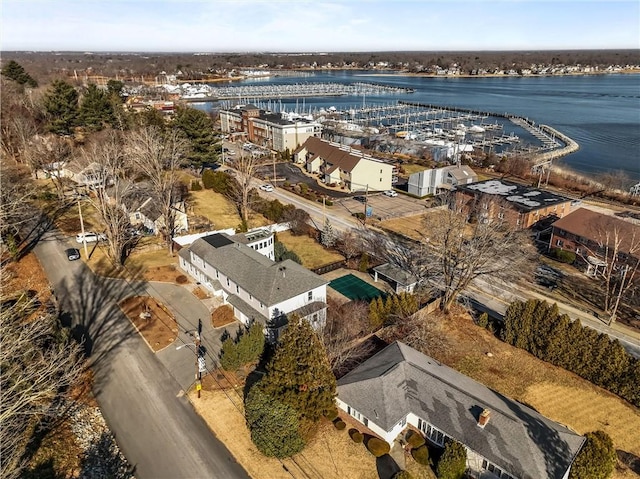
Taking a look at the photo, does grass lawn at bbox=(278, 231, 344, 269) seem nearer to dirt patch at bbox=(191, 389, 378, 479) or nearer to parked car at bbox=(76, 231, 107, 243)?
dirt patch at bbox=(191, 389, 378, 479)

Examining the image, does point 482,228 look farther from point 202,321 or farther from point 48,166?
point 48,166

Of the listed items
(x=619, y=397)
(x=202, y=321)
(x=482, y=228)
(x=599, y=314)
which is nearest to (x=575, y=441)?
(x=619, y=397)

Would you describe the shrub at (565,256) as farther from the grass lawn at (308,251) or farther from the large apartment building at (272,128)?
the large apartment building at (272,128)

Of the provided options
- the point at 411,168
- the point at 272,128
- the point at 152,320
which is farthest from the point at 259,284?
the point at 272,128

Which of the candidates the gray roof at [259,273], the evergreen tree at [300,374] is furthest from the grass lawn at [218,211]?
the evergreen tree at [300,374]

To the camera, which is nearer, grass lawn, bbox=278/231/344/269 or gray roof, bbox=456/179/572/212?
grass lawn, bbox=278/231/344/269

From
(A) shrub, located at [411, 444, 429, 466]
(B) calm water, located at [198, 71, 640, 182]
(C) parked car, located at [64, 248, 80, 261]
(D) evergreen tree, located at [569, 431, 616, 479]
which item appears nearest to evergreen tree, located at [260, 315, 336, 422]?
(A) shrub, located at [411, 444, 429, 466]
